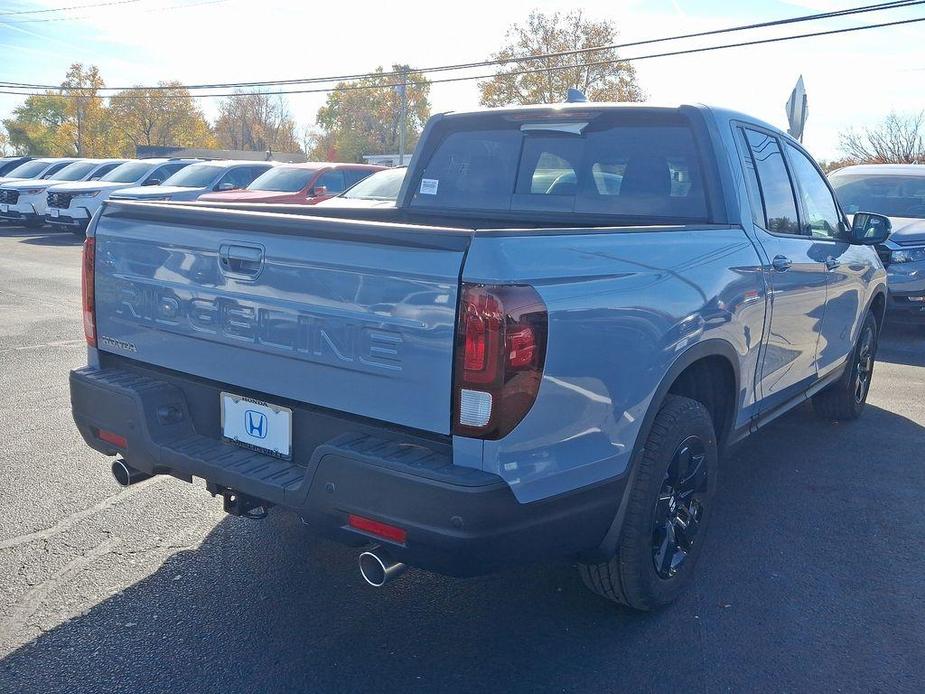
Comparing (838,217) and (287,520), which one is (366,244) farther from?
(838,217)

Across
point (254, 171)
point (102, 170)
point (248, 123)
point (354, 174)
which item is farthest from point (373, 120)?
point (354, 174)

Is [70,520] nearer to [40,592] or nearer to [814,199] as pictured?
[40,592]

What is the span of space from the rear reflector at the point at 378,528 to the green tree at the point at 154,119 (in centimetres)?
7428

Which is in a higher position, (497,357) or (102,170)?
(497,357)

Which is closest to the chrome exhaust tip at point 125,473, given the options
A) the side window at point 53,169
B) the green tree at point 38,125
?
the side window at point 53,169

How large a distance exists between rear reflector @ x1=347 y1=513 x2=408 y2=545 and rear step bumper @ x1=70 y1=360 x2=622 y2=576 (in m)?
0.02

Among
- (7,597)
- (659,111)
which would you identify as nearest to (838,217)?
(659,111)

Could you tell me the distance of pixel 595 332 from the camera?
2770 millimetres

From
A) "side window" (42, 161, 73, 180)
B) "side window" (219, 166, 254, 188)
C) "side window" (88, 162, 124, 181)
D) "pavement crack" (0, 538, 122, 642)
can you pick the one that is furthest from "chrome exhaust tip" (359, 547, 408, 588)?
"side window" (42, 161, 73, 180)

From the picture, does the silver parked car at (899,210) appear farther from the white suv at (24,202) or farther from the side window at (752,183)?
the white suv at (24,202)

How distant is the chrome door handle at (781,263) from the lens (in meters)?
4.15

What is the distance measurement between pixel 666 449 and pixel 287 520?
194 centimetres

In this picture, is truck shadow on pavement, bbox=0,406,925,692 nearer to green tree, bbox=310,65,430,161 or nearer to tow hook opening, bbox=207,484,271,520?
tow hook opening, bbox=207,484,271,520

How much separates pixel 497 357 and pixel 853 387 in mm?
4568
